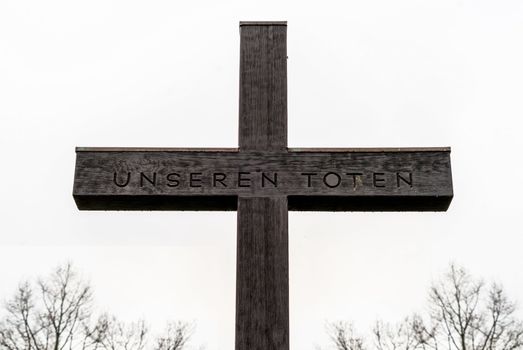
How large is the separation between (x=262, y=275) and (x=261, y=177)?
663 mm

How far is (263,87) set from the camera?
5.25 metres

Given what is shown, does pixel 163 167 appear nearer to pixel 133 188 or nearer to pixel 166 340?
pixel 133 188

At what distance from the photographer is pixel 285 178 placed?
4.93 metres

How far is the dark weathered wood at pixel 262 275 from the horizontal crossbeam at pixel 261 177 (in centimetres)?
13

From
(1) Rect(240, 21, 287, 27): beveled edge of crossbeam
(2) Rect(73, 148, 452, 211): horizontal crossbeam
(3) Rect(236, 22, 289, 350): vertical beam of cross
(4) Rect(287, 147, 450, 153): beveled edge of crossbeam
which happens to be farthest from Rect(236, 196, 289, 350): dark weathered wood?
(1) Rect(240, 21, 287, 27): beveled edge of crossbeam

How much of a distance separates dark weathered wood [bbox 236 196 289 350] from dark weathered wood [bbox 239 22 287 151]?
452 mm

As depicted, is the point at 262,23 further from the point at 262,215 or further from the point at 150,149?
the point at 262,215

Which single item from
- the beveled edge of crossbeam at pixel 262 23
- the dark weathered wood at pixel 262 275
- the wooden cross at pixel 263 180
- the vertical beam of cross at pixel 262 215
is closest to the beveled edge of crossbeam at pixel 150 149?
the wooden cross at pixel 263 180

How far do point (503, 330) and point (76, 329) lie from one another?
485 inches

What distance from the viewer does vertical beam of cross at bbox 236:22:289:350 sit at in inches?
179

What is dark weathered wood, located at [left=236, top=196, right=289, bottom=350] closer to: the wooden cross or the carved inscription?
the wooden cross

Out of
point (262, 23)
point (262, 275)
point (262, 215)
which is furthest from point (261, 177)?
point (262, 23)

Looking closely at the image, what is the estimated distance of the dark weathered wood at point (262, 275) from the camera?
4.53 meters

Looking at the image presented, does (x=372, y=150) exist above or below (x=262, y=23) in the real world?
below
